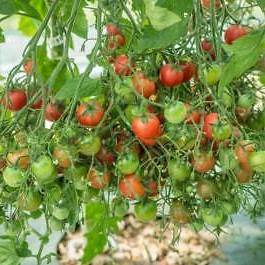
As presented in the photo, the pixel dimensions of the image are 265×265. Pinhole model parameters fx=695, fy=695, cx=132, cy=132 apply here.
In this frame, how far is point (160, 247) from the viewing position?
2.50 m

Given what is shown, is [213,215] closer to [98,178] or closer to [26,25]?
[98,178]

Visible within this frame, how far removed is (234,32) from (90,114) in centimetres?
24

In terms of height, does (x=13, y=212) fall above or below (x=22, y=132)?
below

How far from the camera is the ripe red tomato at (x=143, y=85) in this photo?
0.76 metres

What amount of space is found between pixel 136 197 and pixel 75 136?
0.37 ft

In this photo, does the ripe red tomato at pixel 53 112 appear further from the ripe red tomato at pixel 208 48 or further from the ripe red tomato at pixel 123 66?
the ripe red tomato at pixel 208 48

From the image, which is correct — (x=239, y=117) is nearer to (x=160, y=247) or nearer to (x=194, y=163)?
(x=194, y=163)

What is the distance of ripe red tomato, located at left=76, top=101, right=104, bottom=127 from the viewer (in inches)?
30.0

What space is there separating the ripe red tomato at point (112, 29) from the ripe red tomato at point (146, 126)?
0.18 metres

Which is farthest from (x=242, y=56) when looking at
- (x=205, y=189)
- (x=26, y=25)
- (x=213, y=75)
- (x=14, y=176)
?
(x=26, y=25)

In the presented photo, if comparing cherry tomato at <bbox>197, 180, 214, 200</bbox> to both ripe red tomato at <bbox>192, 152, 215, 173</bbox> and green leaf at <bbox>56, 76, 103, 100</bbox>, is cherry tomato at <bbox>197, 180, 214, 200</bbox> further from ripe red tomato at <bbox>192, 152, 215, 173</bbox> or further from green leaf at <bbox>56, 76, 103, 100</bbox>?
green leaf at <bbox>56, 76, 103, 100</bbox>

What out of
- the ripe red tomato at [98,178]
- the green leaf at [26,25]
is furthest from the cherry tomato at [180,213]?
the green leaf at [26,25]

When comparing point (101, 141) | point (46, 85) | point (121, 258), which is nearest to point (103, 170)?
→ point (101, 141)

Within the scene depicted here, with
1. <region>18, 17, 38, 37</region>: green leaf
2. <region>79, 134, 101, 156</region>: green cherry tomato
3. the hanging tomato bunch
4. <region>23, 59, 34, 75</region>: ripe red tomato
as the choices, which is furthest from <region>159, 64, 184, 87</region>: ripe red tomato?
<region>18, 17, 38, 37</region>: green leaf
